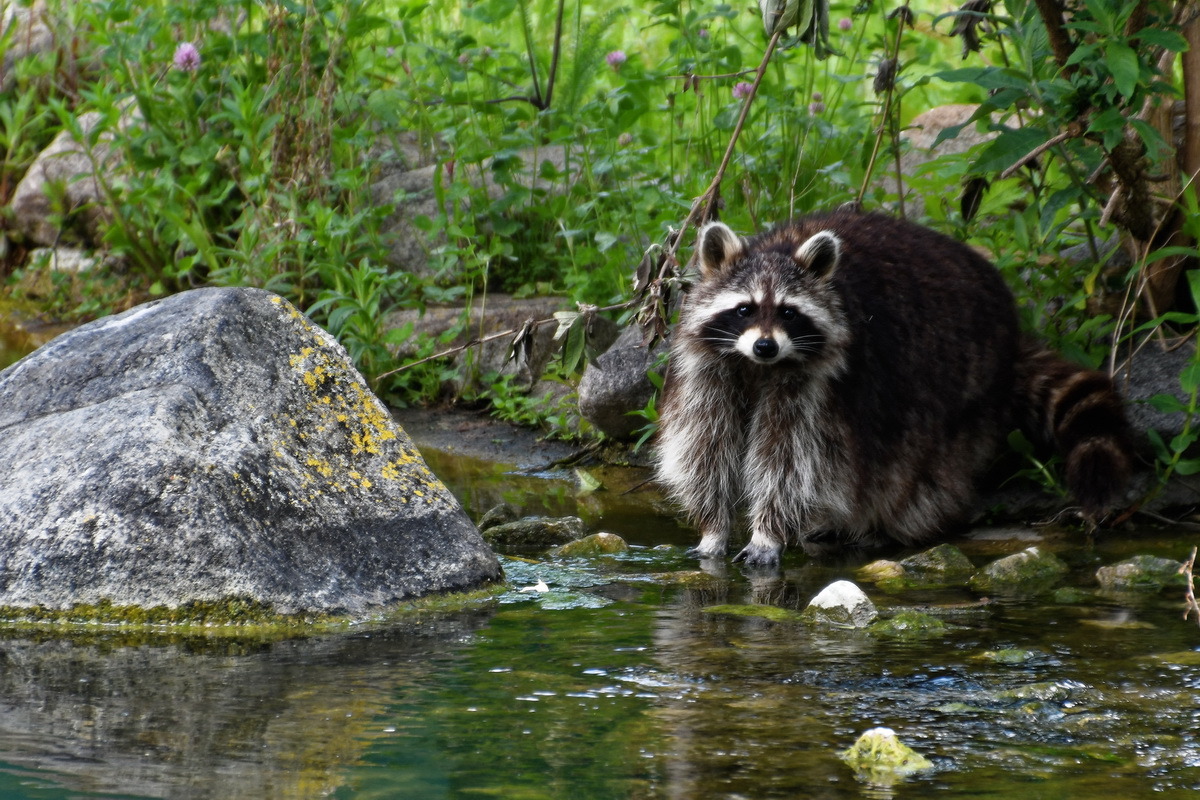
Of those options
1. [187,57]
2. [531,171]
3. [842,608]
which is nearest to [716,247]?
[842,608]

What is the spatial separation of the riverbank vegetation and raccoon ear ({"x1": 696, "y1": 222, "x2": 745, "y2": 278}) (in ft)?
0.45

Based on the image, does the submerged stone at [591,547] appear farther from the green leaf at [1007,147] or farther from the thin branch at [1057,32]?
the thin branch at [1057,32]

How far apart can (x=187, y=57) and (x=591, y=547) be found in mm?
3524

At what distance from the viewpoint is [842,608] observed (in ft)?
10.4

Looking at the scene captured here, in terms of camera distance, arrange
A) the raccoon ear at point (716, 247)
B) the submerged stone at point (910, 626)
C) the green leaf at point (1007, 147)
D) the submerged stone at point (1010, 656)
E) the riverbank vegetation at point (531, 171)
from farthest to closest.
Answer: the riverbank vegetation at point (531, 171) → the raccoon ear at point (716, 247) → the green leaf at point (1007, 147) → the submerged stone at point (910, 626) → the submerged stone at point (1010, 656)

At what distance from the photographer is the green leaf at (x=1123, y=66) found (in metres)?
3.37

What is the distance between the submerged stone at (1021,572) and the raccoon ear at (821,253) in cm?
99

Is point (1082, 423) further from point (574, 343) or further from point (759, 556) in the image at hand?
point (574, 343)

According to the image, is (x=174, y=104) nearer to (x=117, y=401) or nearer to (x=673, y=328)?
(x=673, y=328)

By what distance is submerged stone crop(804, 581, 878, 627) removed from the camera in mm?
3131

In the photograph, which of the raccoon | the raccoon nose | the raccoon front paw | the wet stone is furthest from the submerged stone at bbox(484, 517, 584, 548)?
the raccoon nose

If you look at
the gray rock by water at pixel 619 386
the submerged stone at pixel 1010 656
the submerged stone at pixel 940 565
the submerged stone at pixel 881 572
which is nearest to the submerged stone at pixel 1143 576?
the submerged stone at pixel 940 565

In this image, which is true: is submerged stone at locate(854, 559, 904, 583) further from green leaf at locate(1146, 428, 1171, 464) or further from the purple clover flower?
the purple clover flower

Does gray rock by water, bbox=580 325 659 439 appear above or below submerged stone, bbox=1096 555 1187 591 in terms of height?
above
